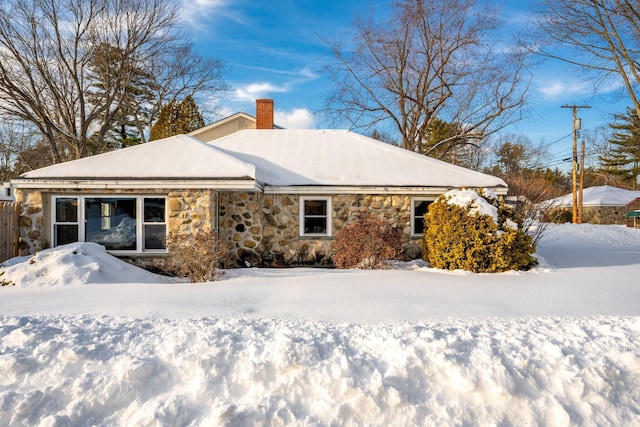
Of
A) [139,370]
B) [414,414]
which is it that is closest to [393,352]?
[414,414]

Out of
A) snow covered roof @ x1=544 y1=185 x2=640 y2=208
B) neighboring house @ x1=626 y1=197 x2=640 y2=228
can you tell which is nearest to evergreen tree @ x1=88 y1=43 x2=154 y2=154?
snow covered roof @ x1=544 y1=185 x2=640 y2=208

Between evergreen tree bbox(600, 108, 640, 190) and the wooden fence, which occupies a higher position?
evergreen tree bbox(600, 108, 640, 190)

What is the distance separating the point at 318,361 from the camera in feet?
12.2

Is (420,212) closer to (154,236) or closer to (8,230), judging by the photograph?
(154,236)

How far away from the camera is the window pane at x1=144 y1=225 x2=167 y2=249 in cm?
1001

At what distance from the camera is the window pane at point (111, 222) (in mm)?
10008

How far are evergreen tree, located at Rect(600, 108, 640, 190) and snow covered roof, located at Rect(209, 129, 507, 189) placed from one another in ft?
128

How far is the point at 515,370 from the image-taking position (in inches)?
143

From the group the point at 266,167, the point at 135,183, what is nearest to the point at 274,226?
the point at 266,167

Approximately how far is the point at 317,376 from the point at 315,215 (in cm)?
778

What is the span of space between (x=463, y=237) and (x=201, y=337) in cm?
640

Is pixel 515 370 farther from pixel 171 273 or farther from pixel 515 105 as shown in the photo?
pixel 515 105

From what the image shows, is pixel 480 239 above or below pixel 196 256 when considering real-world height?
above

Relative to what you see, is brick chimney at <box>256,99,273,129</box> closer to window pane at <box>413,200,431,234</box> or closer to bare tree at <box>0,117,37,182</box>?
window pane at <box>413,200,431,234</box>
